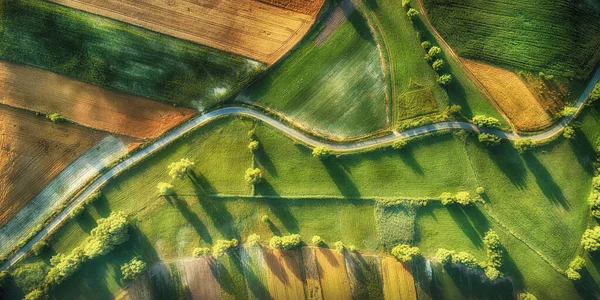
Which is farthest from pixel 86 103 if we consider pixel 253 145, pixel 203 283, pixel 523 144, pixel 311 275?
pixel 523 144

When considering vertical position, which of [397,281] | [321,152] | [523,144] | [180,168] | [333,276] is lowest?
[397,281]

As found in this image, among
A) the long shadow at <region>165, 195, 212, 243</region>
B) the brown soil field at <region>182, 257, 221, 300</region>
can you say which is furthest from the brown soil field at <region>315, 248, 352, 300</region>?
the long shadow at <region>165, 195, 212, 243</region>

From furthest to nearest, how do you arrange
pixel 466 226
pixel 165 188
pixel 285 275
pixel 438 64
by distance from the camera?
pixel 285 275 → pixel 466 226 → pixel 165 188 → pixel 438 64

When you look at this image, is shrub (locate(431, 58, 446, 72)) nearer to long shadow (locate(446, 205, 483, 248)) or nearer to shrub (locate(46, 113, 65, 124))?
long shadow (locate(446, 205, 483, 248))

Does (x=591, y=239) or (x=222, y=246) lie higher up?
(x=222, y=246)

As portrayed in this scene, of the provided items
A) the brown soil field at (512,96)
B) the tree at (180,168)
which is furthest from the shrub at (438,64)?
the tree at (180,168)

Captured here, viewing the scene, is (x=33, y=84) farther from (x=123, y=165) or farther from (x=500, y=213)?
(x=500, y=213)

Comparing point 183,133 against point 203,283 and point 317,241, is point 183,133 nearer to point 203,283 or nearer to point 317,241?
point 203,283
